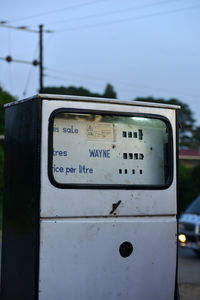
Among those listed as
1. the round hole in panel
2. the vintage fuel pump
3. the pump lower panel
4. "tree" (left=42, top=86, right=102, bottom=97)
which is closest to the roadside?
the pump lower panel

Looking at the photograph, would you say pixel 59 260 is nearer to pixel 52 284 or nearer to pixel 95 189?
pixel 52 284

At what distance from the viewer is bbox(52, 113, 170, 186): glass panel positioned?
4.28 meters

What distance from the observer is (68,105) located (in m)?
4.20

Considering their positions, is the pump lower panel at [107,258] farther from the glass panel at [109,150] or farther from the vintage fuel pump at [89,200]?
the glass panel at [109,150]

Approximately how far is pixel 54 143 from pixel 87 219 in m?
0.65

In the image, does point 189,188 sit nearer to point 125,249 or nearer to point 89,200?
point 125,249

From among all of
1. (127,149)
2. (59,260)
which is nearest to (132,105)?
(127,149)

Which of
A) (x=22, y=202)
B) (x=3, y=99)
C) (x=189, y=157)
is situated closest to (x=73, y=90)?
(x=3, y=99)

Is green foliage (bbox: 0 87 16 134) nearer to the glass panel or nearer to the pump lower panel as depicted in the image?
the glass panel

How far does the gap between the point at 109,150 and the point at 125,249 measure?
2.72ft

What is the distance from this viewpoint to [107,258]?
4.25 m

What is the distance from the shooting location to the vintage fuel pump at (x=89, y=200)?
4062 mm

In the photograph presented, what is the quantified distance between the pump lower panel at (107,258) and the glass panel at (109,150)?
37cm

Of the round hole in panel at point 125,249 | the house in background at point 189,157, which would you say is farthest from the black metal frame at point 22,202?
the house in background at point 189,157
